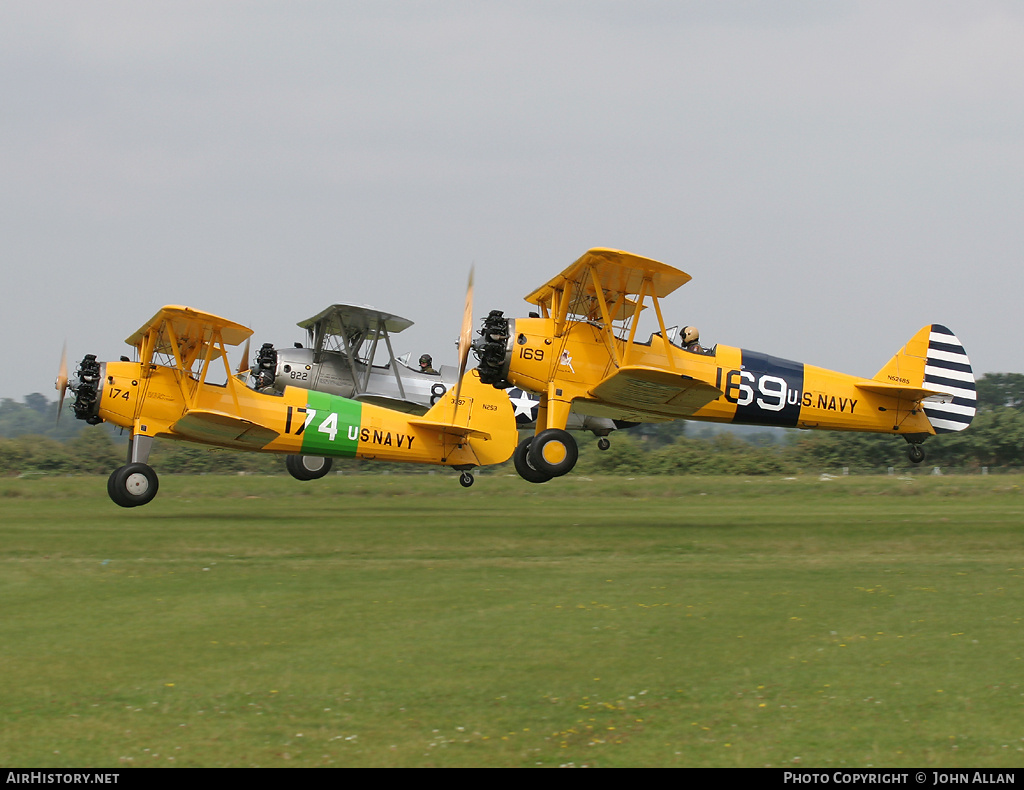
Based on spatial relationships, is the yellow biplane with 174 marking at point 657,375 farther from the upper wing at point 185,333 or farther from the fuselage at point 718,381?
the upper wing at point 185,333

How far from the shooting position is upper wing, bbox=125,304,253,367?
1903cm

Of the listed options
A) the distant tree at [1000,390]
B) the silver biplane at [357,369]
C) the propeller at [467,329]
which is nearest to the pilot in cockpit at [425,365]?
the silver biplane at [357,369]

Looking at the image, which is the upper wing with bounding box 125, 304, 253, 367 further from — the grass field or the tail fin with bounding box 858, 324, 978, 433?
the tail fin with bounding box 858, 324, 978, 433

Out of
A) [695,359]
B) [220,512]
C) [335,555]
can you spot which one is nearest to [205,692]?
[335,555]

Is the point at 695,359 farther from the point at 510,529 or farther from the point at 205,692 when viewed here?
the point at 205,692

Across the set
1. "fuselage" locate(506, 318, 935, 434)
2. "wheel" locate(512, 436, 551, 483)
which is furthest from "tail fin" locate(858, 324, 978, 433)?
"wheel" locate(512, 436, 551, 483)

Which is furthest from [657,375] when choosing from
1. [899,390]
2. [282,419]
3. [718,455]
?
[718,455]

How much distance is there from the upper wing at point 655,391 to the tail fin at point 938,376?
321 centimetres

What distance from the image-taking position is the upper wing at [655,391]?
51.0ft

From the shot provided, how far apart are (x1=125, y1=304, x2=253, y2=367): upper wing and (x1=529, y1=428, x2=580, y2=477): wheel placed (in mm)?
6787

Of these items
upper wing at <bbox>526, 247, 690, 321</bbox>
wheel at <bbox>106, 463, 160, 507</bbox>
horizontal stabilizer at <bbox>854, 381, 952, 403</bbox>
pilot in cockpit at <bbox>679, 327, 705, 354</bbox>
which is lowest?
wheel at <bbox>106, 463, 160, 507</bbox>

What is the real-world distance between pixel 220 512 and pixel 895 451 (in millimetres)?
26052

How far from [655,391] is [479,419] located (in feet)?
22.1

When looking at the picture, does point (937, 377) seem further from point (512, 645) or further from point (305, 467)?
point (305, 467)
